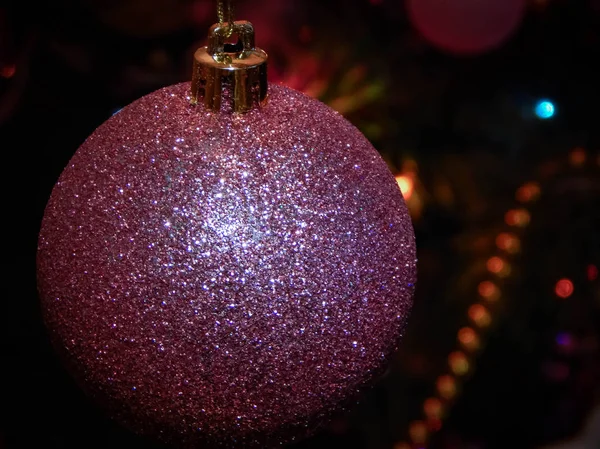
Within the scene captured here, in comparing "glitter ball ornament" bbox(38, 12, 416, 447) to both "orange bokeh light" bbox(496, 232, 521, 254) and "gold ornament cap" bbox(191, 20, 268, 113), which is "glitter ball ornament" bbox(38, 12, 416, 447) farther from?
"orange bokeh light" bbox(496, 232, 521, 254)

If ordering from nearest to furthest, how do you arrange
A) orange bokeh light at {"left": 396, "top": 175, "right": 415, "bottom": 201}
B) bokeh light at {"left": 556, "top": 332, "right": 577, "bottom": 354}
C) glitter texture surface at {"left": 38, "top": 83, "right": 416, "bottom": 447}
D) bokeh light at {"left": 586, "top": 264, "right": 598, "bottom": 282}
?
glitter texture surface at {"left": 38, "top": 83, "right": 416, "bottom": 447}
orange bokeh light at {"left": 396, "top": 175, "right": 415, "bottom": 201}
bokeh light at {"left": 586, "top": 264, "right": 598, "bottom": 282}
bokeh light at {"left": 556, "top": 332, "right": 577, "bottom": 354}

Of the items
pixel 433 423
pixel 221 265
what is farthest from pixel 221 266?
pixel 433 423

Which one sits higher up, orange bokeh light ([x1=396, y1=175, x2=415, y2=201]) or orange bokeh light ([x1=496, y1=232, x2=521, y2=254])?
orange bokeh light ([x1=396, y1=175, x2=415, y2=201])

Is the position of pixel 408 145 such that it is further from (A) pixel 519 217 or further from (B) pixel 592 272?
(B) pixel 592 272

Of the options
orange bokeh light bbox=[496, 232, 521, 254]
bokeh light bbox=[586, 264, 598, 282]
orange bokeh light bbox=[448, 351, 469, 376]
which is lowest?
orange bokeh light bbox=[448, 351, 469, 376]

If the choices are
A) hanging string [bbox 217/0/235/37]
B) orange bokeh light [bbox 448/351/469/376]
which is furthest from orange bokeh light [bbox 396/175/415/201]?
hanging string [bbox 217/0/235/37]

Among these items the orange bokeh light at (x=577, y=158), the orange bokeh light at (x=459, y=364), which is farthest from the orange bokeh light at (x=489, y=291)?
the orange bokeh light at (x=577, y=158)

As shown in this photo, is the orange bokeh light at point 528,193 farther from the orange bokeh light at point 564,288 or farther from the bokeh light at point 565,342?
the bokeh light at point 565,342

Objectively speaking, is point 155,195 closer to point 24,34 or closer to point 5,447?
point 24,34
